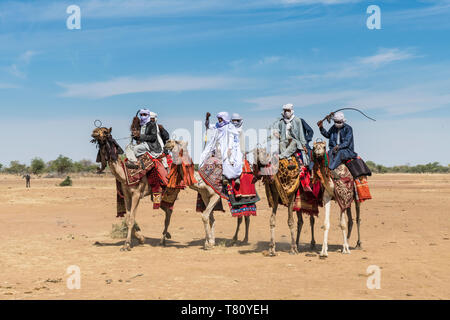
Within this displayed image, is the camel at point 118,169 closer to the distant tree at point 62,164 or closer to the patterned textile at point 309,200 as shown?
the patterned textile at point 309,200

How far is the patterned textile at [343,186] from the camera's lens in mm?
11055

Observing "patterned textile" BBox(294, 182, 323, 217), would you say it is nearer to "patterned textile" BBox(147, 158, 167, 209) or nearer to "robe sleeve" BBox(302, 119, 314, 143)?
"robe sleeve" BBox(302, 119, 314, 143)

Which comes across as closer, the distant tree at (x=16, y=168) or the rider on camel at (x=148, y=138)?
the rider on camel at (x=148, y=138)

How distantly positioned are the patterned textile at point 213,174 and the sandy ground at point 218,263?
1580 mm

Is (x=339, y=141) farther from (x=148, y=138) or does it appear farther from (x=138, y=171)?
(x=138, y=171)

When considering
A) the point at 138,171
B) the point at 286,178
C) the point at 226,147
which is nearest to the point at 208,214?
the point at 226,147

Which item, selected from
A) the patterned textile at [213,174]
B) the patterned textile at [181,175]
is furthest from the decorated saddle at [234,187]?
the patterned textile at [181,175]

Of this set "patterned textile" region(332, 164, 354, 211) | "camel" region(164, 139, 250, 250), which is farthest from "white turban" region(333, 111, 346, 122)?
"camel" region(164, 139, 250, 250)

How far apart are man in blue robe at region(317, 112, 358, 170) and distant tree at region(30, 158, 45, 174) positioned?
63.0 metres

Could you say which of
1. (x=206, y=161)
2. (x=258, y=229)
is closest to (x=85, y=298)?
(x=206, y=161)

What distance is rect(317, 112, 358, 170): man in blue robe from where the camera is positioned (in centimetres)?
1112
